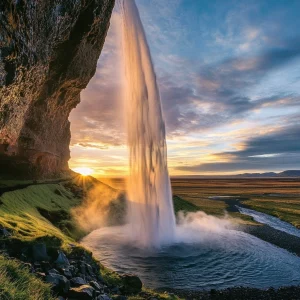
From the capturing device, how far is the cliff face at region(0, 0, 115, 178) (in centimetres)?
2112

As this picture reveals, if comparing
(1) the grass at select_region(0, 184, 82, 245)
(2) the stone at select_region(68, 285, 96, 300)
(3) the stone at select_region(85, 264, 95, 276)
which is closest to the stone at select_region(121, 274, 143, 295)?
(3) the stone at select_region(85, 264, 95, 276)

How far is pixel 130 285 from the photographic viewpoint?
65.0 feet

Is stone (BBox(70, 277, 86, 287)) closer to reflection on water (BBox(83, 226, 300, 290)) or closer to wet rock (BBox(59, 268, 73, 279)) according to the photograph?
wet rock (BBox(59, 268, 73, 279))

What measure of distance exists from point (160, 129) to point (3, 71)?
1162 inches

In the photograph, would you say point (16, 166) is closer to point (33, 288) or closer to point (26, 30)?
point (26, 30)

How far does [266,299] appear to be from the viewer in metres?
21.9

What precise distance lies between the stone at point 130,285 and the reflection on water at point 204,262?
4853mm

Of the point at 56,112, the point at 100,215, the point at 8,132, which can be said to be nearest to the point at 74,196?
the point at 100,215

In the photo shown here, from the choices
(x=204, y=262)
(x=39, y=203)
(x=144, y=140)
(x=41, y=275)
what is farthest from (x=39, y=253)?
(x=39, y=203)

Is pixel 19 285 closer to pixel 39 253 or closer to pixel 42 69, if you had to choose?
pixel 39 253

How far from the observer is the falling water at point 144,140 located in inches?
1687

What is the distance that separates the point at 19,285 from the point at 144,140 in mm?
35405

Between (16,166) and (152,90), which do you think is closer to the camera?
(152,90)

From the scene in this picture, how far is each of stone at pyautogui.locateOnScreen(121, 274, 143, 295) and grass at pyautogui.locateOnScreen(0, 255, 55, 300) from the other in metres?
8.67
